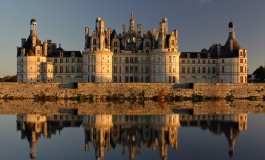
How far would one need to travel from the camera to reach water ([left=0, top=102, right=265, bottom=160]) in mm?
19766

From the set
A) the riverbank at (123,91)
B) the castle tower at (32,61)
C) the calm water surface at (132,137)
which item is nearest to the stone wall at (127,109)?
the calm water surface at (132,137)

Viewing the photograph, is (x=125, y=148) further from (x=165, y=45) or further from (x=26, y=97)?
(x=165, y=45)

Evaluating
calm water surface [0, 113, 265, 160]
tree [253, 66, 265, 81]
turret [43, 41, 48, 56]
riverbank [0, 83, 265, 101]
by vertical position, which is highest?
A: turret [43, 41, 48, 56]

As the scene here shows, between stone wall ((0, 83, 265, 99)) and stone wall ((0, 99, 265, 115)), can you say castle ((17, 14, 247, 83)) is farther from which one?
stone wall ((0, 99, 265, 115))

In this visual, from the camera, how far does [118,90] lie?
61.0 meters

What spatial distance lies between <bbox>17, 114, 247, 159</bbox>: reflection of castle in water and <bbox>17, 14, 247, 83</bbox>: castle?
33.7 m

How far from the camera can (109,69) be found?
69.3 m

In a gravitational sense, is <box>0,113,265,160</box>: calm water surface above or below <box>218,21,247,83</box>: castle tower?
below

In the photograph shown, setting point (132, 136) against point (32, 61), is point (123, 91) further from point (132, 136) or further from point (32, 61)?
point (132, 136)

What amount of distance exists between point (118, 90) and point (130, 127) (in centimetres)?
3299

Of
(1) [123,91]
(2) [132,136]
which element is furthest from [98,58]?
(2) [132,136]

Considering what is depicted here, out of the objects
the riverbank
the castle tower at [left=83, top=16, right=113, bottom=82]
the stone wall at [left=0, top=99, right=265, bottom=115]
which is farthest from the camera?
the castle tower at [left=83, top=16, right=113, bottom=82]

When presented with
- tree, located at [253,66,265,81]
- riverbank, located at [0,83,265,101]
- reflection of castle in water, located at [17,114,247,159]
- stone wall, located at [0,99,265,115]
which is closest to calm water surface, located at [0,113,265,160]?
reflection of castle in water, located at [17,114,247,159]

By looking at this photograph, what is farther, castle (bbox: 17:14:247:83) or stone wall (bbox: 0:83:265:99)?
castle (bbox: 17:14:247:83)
